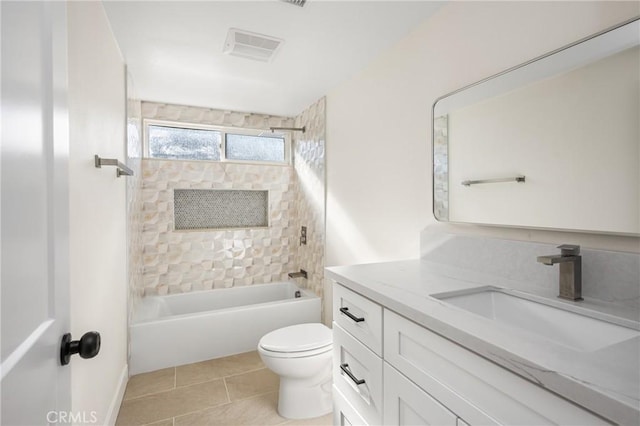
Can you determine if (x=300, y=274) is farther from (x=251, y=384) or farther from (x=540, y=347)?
(x=540, y=347)

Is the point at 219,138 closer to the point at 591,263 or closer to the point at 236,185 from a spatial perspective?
the point at 236,185

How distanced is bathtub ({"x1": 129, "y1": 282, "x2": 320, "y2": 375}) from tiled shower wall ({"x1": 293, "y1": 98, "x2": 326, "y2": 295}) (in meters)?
0.30

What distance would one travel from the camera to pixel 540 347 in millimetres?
673

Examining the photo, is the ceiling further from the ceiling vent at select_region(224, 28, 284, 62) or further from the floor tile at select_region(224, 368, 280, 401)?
the floor tile at select_region(224, 368, 280, 401)

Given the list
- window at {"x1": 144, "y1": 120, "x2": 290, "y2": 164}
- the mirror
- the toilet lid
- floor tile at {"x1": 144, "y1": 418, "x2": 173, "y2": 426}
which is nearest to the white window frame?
window at {"x1": 144, "y1": 120, "x2": 290, "y2": 164}

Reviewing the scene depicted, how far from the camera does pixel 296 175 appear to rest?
3732 millimetres

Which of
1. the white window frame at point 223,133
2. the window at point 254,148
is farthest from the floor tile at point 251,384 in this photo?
the window at point 254,148

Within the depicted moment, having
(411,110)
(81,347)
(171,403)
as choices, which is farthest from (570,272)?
(171,403)

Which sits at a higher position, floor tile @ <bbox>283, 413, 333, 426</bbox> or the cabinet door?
the cabinet door

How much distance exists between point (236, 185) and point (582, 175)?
3.06 metres

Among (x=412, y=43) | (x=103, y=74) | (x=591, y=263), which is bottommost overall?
(x=591, y=263)

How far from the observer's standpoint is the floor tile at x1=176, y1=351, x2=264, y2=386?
2389 mm

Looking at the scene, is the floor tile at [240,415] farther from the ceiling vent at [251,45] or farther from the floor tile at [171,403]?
the ceiling vent at [251,45]

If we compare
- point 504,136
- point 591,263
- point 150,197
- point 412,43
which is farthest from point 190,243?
point 591,263
